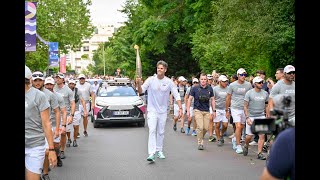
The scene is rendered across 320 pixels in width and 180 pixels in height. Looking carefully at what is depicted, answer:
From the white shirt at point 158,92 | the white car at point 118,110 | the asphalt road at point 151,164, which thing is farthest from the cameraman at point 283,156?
the white car at point 118,110

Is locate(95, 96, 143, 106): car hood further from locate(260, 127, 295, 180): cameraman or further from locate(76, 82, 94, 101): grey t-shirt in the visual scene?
locate(260, 127, 295, 180): cameraman

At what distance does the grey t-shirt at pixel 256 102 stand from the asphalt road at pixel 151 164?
927 mm

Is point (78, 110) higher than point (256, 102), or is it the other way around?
point (256, 102)

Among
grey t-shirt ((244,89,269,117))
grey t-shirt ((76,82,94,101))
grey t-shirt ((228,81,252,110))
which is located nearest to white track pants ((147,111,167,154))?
grey t-shirt ((244,89,269,117))

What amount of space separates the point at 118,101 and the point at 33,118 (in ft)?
39.9

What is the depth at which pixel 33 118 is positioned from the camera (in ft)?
18.8

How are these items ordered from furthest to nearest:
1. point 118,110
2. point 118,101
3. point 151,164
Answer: point 118,101 → point 118,110 → point 151,164

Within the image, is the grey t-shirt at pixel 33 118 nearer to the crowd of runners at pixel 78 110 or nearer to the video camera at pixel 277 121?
the crowd of runners at pixel 78 110

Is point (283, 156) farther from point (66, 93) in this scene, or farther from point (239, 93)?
point (239, 93)

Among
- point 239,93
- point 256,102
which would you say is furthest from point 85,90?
point 256,102
